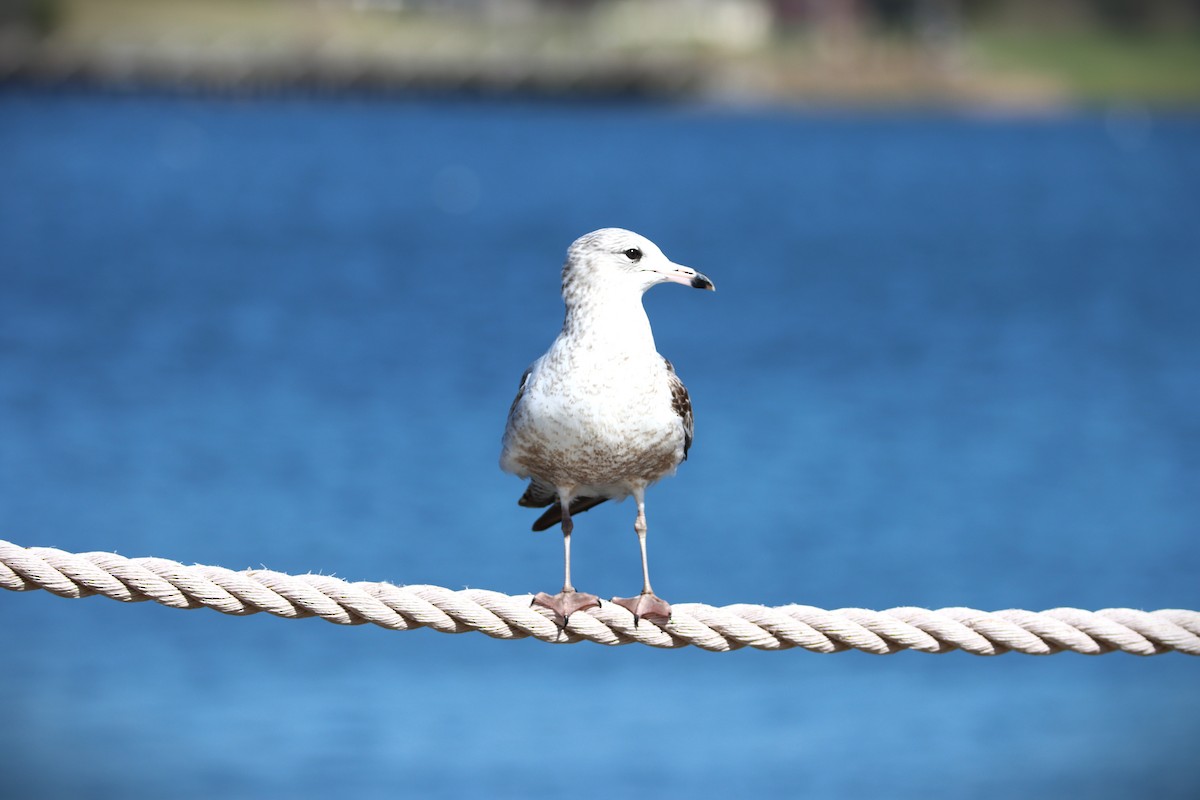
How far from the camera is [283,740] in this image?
10836mm

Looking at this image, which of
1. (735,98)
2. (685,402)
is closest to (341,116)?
(735,98)

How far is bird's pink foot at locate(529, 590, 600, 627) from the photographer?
4777mm

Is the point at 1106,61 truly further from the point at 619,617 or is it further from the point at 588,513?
the point at 619,617

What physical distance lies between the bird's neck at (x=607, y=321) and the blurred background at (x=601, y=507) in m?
5.84

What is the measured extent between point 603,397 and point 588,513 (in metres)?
11.5

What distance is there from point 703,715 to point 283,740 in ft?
9.34

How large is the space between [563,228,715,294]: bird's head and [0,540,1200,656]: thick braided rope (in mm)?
1018

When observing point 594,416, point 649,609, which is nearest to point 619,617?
point 649,609

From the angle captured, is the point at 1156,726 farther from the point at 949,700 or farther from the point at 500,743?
the point at 500,743

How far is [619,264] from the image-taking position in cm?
511

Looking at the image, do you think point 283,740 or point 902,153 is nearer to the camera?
point 283,740

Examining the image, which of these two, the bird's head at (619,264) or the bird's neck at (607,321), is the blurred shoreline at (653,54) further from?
the bird's neck at (607,321)

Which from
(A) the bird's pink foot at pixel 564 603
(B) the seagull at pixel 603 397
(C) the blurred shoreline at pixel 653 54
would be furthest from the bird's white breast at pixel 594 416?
(C) the blurred shoreline at pixel 653 54

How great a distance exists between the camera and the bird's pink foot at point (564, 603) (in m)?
4.78
